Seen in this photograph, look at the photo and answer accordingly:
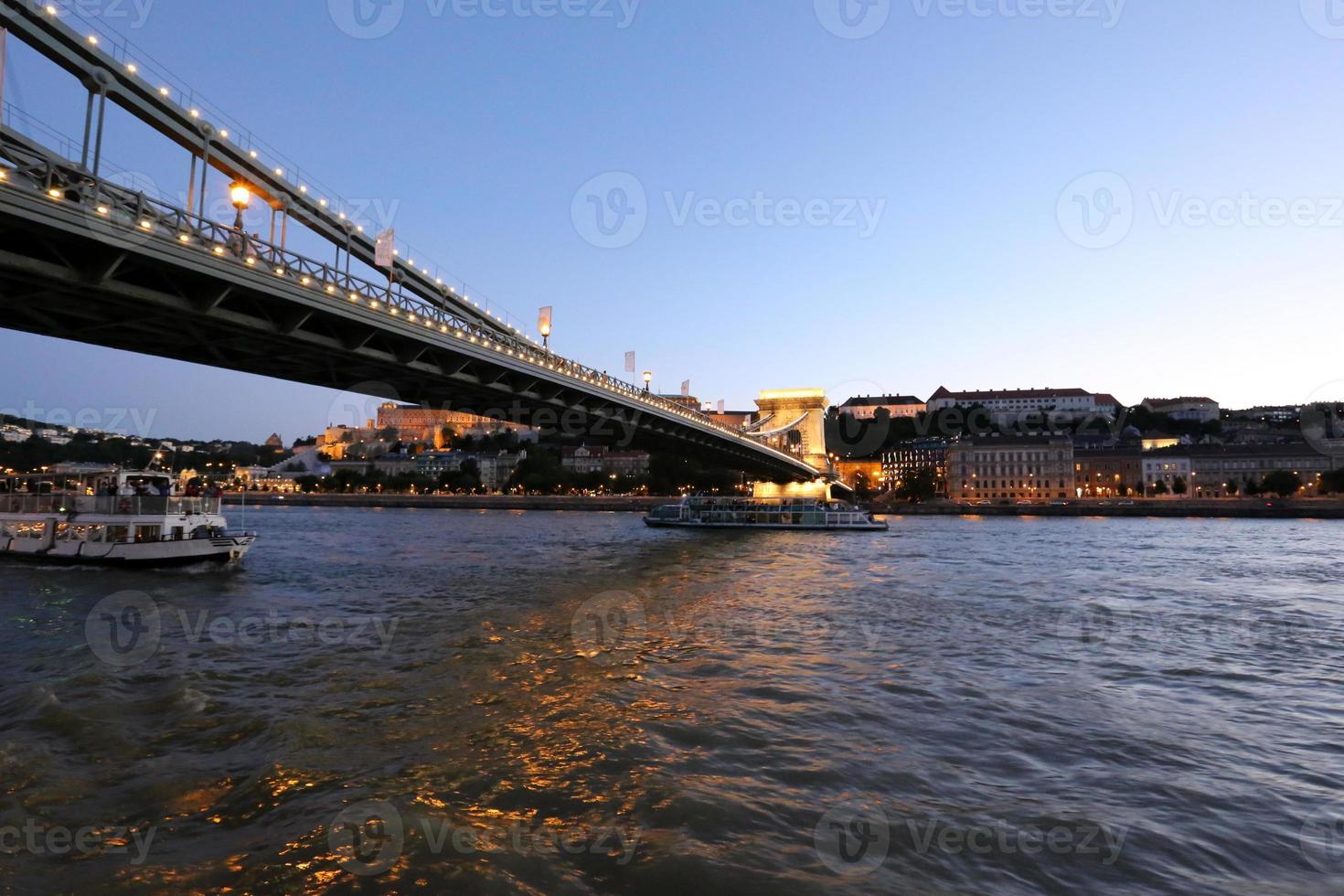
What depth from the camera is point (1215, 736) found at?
755cm

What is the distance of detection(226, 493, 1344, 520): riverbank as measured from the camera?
222ft

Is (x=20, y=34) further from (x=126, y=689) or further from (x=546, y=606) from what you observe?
(x=546, y=606)

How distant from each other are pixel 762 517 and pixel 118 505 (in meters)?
38.9

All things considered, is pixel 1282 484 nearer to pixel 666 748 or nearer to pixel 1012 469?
pixel 1012 469

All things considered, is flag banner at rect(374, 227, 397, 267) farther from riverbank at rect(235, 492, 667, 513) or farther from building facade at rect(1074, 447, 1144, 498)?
building facade at rect(1074, 447, 1144, 498)

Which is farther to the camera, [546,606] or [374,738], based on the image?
[546,606]

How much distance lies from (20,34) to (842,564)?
86.5 ft

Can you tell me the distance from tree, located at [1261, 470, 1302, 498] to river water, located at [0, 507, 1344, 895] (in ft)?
255

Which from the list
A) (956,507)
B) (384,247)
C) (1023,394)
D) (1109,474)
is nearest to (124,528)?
(384,247)

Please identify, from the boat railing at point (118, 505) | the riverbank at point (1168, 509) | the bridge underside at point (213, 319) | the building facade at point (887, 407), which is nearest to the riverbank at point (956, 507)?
the riverbank at point (1168, 509)

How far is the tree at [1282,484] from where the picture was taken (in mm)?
76812

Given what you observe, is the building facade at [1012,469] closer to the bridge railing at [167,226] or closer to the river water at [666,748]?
the river water at [666,748]

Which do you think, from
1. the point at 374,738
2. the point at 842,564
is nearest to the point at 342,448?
the point at 842,564

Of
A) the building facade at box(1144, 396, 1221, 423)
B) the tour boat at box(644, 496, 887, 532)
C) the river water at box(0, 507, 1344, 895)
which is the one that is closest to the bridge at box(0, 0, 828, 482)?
the river water at box(0, 507, 1344, 895)
